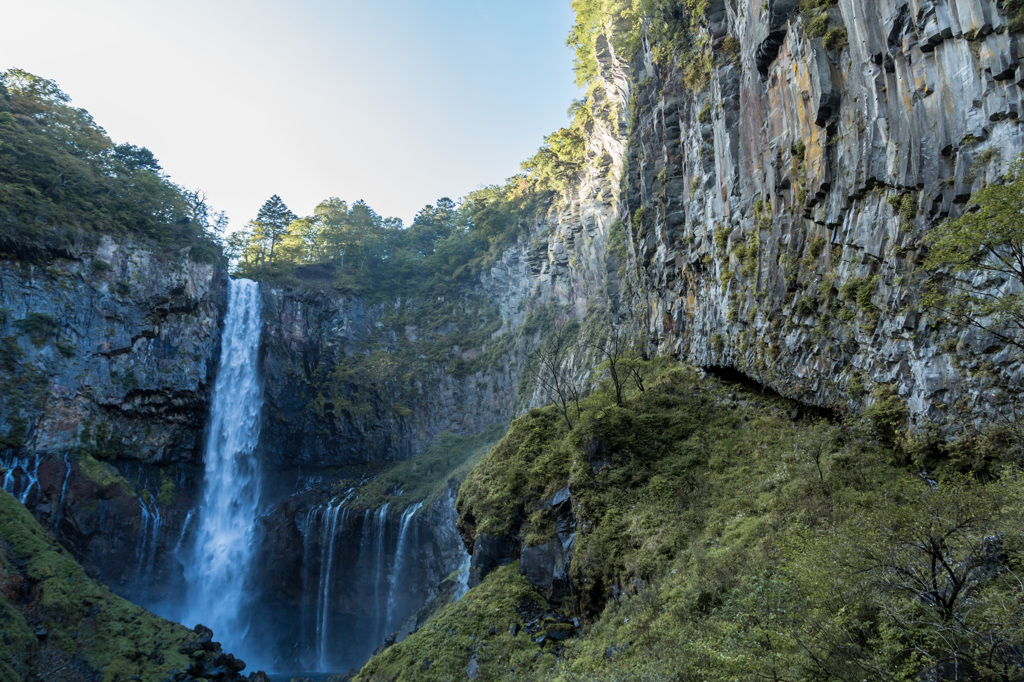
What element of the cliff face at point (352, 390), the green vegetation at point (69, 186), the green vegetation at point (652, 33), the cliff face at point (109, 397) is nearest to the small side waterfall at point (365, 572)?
the cliff face at point (352, 390)

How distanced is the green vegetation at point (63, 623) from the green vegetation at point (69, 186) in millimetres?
15657

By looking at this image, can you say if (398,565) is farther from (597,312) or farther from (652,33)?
(652,33)

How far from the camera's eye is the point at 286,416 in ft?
126

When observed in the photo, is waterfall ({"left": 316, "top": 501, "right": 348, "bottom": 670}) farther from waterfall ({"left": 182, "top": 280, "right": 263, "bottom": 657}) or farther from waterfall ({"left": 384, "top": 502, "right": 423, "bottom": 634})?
waterfall ({"left": 182, "top": 280, "right": 263, "bottom": 657})

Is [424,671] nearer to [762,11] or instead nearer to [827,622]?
[827,622]

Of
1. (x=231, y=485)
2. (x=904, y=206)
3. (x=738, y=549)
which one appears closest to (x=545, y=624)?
(x=738, y=549)

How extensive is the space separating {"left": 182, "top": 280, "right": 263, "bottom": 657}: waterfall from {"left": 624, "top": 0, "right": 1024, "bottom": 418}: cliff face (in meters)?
30.2

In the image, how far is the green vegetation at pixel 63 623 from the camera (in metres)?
17.2

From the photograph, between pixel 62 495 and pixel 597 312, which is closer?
pixel 62 495

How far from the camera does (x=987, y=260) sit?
7.88 m

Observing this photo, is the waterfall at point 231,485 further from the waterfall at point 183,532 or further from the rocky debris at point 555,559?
the rocky debris at point 555,559

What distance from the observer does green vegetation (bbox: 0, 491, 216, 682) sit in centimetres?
1719

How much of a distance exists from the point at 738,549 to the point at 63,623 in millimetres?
23896

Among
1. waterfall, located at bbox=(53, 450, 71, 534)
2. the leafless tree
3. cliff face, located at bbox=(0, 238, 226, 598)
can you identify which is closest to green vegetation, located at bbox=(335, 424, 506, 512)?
the leafless tree
